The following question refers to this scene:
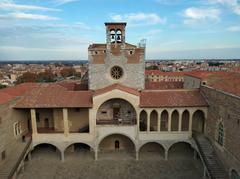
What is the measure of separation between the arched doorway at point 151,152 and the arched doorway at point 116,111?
14.9ft

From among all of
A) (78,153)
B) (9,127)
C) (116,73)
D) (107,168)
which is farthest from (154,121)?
(9,127)

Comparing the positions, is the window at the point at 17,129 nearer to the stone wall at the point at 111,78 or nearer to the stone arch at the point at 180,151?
the stone wall at the point at 111,78

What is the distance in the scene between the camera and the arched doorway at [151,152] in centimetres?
2769

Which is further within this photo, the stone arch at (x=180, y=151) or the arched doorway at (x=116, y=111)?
the arched doorway at (x=116, y=111)

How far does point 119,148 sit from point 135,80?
9.94 meters

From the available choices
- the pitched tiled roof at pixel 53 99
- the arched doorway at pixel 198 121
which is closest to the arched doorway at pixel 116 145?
the pitched tiled roof at pixel 53 99

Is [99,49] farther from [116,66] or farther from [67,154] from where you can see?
[67,154]

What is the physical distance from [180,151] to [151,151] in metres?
3.98

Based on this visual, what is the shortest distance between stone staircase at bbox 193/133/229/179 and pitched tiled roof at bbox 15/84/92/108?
45.4 ft

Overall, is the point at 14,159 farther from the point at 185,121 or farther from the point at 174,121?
the point at 185,121

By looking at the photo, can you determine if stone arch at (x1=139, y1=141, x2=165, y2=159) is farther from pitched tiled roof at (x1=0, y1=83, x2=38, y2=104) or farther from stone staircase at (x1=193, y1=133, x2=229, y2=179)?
pitched tiled roof at (x1=0, y1=83, x2=38, y2=104)

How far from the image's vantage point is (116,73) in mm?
30234

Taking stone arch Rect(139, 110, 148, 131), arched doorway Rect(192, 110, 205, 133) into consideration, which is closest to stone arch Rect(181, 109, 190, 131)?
arched doorway Rect(192, 110, 205, 133)

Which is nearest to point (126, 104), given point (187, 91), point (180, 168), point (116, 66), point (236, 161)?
point (116, 66)
